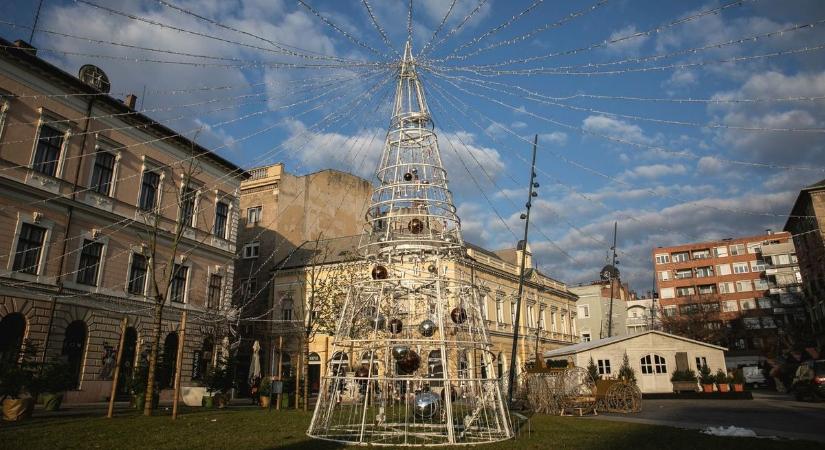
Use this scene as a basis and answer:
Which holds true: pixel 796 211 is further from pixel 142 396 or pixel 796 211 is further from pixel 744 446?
pixel 142 396

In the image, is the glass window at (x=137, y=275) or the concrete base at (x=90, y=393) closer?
the concrete base at (x=90, y=393)

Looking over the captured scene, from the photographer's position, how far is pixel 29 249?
21.5 meters

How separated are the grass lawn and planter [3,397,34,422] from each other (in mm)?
344

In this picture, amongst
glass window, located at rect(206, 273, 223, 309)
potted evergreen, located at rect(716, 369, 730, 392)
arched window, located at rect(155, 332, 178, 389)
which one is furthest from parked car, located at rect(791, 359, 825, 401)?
glass window, located at rect(206, 273, 223, 309)

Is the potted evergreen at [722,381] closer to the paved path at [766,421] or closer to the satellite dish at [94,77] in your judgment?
the paved path at [766,421]

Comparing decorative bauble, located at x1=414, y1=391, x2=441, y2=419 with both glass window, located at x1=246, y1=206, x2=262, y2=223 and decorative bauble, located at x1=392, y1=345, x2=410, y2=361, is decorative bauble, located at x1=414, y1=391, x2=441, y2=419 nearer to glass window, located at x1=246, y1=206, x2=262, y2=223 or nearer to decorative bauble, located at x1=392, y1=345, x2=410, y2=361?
decorative bauble, located at x1=392, y1=345, x2=410, y2=361

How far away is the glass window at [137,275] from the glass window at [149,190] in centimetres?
267

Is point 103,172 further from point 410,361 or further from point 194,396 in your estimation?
point 410,361

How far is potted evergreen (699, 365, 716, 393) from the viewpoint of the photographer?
29.1 m

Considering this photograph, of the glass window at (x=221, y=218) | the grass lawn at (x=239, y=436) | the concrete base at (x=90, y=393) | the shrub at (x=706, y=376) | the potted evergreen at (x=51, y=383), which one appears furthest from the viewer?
the glass window at (x=221, y=218)

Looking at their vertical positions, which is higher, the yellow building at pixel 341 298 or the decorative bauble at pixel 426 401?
the yellow building at pixel 341 298

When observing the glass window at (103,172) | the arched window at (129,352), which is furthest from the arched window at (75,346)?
the glass window at (103,172)

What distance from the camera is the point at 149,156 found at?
27.7m

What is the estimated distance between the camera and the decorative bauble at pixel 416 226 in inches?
448
